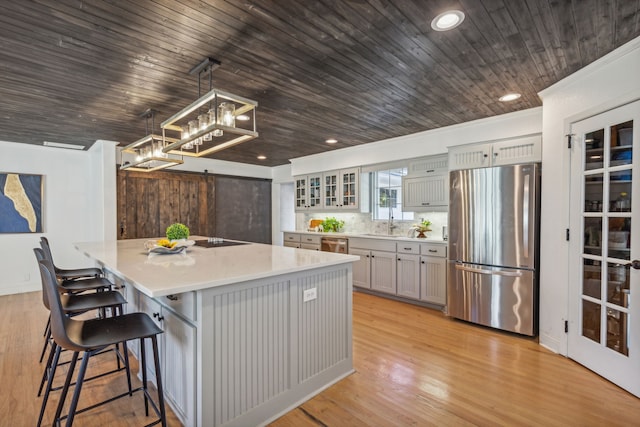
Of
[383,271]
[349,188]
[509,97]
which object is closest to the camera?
[509,97]

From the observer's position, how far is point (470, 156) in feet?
12.5

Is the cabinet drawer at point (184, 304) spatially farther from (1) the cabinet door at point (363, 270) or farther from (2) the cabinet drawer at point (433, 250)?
(1) the cabinet door at point (363, 270)

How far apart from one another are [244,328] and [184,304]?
1.19 feet

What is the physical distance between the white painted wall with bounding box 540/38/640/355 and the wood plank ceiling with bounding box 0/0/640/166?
16 centimetres

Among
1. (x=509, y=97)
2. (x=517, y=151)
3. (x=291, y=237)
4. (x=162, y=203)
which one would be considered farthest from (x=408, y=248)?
(x=162, y=203)

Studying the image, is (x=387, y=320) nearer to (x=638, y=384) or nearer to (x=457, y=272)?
(x=457, y=272)

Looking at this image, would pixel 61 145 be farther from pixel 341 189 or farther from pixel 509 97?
pixel 509 97

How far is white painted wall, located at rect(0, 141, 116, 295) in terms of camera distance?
4801 mm

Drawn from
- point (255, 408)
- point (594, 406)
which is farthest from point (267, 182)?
point (594, 406)

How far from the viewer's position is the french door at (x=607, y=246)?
222cm

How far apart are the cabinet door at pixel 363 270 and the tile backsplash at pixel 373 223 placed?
683 millimetres

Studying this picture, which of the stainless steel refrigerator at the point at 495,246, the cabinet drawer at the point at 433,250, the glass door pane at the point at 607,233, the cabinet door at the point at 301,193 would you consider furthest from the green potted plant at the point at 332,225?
the glass door pane at the point at 607,233

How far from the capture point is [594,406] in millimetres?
2080

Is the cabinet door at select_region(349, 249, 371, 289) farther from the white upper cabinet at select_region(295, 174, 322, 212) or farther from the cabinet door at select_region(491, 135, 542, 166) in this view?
the cabinet door at select_region(491, 135, 542, 166)
